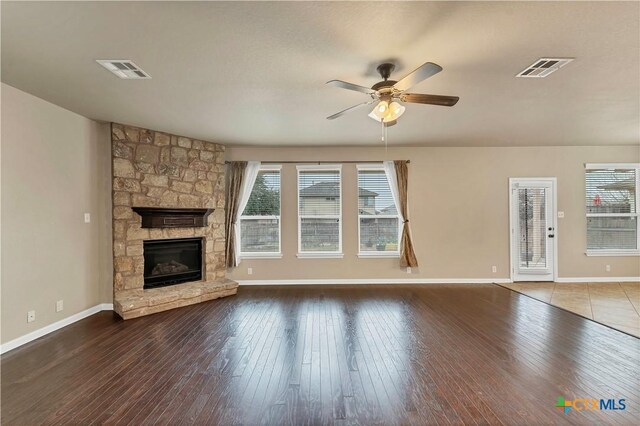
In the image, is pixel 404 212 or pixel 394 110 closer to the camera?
pixel 394 110

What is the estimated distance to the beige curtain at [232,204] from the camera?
223 inches

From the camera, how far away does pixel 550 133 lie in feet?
16.4

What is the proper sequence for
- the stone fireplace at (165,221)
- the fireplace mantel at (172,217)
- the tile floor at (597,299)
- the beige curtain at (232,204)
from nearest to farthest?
the tile floor at (597,299) → the stone fireplace at (165,221) → the fireplace mantel at (172,217) → the beige curtain at (232,204)

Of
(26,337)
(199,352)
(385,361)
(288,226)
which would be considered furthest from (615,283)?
(26,337)

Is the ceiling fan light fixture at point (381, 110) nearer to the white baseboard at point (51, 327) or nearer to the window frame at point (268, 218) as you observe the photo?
the window frame at point (268, 218)

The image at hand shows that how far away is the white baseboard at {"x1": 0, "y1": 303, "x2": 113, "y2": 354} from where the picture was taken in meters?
3.09

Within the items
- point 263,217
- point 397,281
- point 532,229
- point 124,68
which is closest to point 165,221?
point 263,217

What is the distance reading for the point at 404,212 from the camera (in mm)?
5832

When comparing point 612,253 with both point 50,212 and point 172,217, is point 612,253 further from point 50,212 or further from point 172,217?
point 50,212

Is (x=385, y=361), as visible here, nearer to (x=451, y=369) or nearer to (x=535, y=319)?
(x=451, y=369)

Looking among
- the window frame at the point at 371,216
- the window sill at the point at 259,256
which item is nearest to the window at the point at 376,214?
the window frame at the point at 371,216

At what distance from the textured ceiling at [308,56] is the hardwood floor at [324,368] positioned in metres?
2.73

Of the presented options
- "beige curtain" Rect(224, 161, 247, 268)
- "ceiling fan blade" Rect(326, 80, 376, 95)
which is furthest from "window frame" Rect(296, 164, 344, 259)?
"ceiling fan blade" Rect(326, 80, 376, 95)

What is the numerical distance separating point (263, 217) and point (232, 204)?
0.65m
